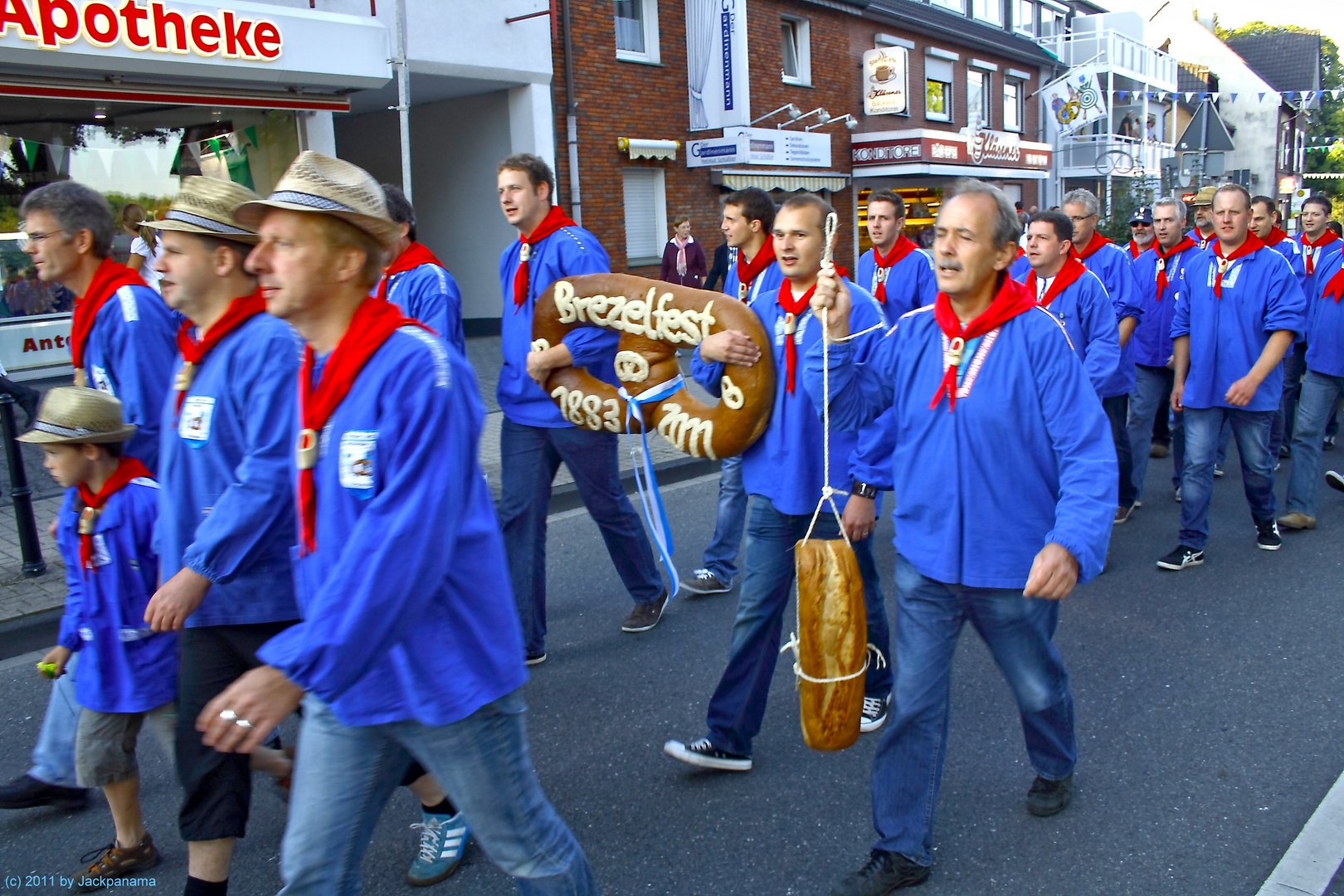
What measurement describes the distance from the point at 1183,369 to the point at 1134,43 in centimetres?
3425

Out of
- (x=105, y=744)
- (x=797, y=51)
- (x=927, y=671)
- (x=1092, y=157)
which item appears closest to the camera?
(x=927, y=671)

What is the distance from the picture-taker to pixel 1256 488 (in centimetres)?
Answer: 616

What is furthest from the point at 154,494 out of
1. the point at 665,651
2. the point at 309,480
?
the point at 665,651

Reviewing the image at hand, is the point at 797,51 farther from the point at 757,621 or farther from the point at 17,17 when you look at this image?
the point at 757,621

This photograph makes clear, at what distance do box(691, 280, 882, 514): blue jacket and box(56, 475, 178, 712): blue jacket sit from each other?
1717 millimetres

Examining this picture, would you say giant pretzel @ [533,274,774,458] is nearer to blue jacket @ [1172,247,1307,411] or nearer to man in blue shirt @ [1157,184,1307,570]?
man in blue shirt @ [1157,184,1307,570]

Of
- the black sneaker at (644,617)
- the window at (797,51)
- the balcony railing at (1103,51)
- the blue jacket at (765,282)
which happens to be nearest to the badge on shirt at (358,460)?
→ the blue jacket at (765,282)

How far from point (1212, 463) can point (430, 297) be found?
449 cm

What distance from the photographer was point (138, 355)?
3246 mm

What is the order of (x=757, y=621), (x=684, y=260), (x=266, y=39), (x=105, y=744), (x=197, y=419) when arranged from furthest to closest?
(x=684, y=260), (x=266, y=39), (x=757, y=621), (x=105, y=744), (x=197, y=419)

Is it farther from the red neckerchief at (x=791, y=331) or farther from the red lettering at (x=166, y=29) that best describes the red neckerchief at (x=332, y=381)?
the red lettering at (x=166, y=29)

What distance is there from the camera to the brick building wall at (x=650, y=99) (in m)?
16.2

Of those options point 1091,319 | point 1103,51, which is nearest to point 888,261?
point 1091,319

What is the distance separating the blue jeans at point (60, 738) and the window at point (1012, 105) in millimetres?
30335
